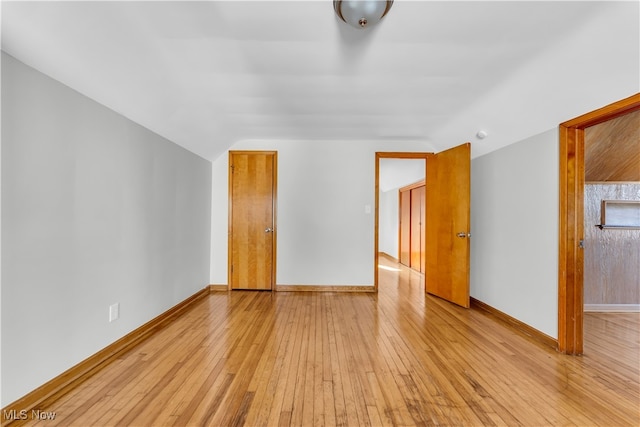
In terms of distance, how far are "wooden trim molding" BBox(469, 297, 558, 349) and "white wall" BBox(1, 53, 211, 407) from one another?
3.54 metres

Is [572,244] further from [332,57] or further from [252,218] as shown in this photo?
[252,218]

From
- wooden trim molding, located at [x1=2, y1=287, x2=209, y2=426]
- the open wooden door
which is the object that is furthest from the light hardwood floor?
the open wooden door

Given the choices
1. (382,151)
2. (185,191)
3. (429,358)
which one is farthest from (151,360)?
(382,151)

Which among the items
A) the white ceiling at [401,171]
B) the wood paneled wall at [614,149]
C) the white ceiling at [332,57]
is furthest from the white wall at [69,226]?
the white ceiling at [401,171]

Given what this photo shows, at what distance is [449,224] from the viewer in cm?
338

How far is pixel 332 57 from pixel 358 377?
2255 millimetres

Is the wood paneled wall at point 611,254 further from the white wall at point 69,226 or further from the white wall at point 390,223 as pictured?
the white wall at point 69,226

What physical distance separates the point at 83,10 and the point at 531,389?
3395 mm

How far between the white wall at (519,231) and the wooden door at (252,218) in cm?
274

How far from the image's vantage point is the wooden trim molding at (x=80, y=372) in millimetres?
1405

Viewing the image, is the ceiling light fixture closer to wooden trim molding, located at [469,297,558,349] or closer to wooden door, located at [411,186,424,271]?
wooden trim molding, located at [469,297,558,349]

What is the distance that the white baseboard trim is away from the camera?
300cm

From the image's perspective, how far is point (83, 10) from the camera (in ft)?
4.46

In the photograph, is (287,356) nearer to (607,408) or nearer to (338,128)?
(607,408)
